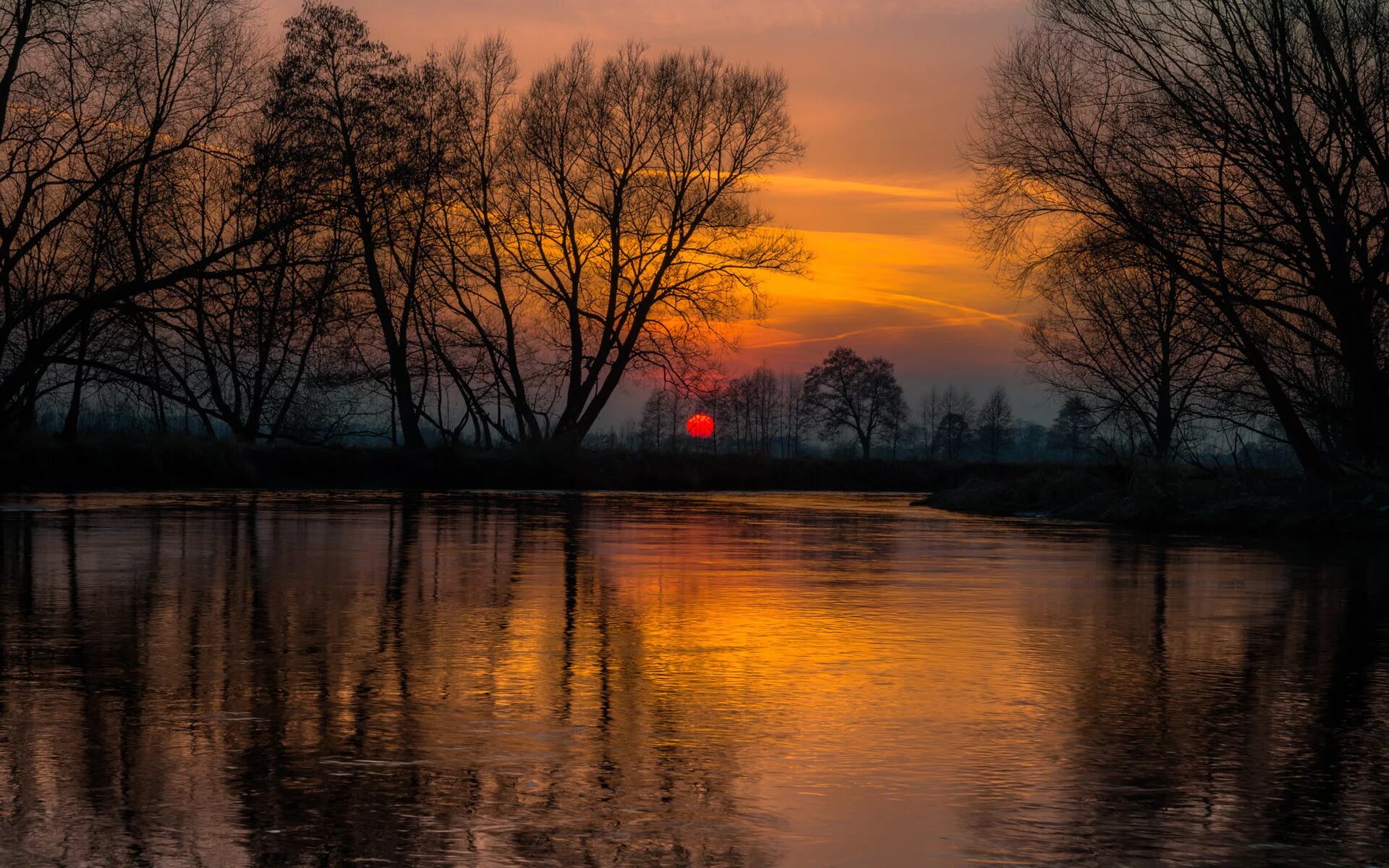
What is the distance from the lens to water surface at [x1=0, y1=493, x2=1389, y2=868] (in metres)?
4.97

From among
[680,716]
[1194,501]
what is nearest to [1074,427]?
[1194,501]

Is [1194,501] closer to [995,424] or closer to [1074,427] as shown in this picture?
[1074,427]

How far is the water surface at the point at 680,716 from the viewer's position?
497 cm

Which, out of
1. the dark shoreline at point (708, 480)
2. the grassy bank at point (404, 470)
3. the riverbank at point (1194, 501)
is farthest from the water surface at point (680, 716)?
the grassy bank at point (404, 470)

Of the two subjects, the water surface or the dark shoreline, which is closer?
the water surface

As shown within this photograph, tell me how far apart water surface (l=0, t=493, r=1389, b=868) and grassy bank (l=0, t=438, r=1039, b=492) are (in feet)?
83.9

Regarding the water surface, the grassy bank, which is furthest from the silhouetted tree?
the water surface

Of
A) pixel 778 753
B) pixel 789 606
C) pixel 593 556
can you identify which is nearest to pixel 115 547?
pixel 593 556

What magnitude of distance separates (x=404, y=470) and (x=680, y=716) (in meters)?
43.1

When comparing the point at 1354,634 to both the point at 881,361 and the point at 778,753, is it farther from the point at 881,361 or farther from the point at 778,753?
the point at 881,361

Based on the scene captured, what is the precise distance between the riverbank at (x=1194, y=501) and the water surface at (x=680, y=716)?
10289 mm

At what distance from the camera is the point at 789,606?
1237 cm

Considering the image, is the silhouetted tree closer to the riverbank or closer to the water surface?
the riverbank

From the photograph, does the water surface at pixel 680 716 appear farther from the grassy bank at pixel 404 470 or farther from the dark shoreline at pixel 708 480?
the grassy bank at pixel 404 470
